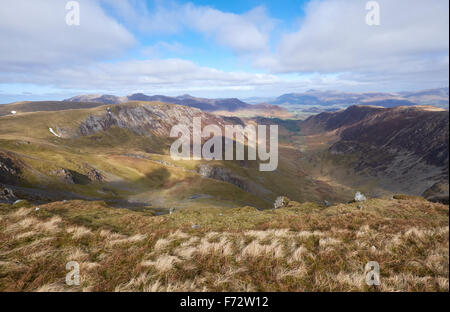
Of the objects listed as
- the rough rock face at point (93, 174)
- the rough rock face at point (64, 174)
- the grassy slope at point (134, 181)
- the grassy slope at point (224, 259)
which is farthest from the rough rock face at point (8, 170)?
the grassy slope at point (224, 259)

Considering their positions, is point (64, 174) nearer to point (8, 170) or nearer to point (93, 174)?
point (93, 174)

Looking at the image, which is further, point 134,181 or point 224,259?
point 134,181

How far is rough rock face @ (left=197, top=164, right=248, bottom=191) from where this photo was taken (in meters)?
161

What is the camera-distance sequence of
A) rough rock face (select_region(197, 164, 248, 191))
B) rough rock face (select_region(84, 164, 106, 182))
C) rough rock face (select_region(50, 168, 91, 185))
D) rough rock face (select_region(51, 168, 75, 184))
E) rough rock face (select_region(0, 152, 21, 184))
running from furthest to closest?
rough rock face (select_region(197, 164, 248, 191)) → rough rock face (select_region(84, 164, 106, 182)) → rough rock face (select_region(50, 168, 91, 185)) → rough rock face (select_region(51, 168, 75, 184)) → rough rock face (select_region(0, 152, 21, 184))

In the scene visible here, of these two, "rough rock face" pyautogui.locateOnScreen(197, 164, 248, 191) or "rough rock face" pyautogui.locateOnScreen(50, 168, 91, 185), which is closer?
"rough rock face" pyautogui.locateOnScreen(50, 168, 91, 185)

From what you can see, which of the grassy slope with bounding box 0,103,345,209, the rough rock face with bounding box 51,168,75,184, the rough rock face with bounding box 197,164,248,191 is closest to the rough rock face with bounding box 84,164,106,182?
the grassy slope with bounding box 0,103,345,209

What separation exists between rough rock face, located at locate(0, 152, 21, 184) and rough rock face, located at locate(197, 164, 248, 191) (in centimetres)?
10839

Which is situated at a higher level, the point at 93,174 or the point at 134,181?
the point at 93,174

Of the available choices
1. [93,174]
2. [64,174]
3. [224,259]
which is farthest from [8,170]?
[224,259]

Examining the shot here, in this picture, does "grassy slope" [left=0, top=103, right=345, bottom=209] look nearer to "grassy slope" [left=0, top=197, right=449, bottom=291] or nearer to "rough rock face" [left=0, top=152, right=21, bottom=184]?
"rough rock face" [left=0, top=152, right=21, bottom=184]

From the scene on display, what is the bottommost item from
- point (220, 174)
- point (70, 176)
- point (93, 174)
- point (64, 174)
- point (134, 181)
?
point (220, 174)

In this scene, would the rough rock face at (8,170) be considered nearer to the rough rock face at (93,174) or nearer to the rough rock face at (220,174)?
the rough rock face at (93,174)

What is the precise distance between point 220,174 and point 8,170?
12175 centimetres

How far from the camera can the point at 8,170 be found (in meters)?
57.7
